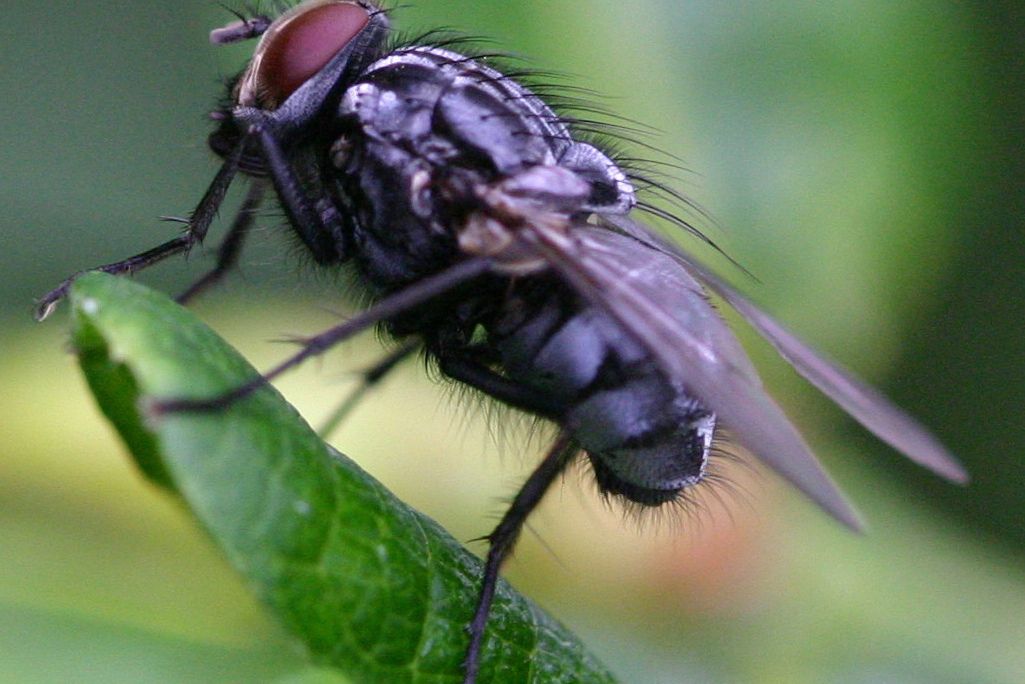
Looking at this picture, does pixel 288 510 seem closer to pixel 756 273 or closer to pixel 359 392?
pixel 359 392

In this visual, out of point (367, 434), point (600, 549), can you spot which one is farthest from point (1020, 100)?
point (367, 434)

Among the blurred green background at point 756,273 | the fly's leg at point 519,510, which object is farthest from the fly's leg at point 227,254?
the fly's leg at point 519,510

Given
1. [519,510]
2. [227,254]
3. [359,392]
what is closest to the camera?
[519,510]

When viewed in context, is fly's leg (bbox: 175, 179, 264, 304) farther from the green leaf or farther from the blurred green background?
the green leaf

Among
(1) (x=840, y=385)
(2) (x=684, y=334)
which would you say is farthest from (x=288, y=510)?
(1) (x=840, y=385)

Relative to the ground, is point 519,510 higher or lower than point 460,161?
lower

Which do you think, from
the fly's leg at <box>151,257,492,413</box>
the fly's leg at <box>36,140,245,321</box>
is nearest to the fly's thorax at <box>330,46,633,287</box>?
the fly's leg at <box>151,257,492,413</box>

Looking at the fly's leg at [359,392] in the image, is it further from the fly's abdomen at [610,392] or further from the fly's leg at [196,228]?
the fly's abdomen at [610,392]
